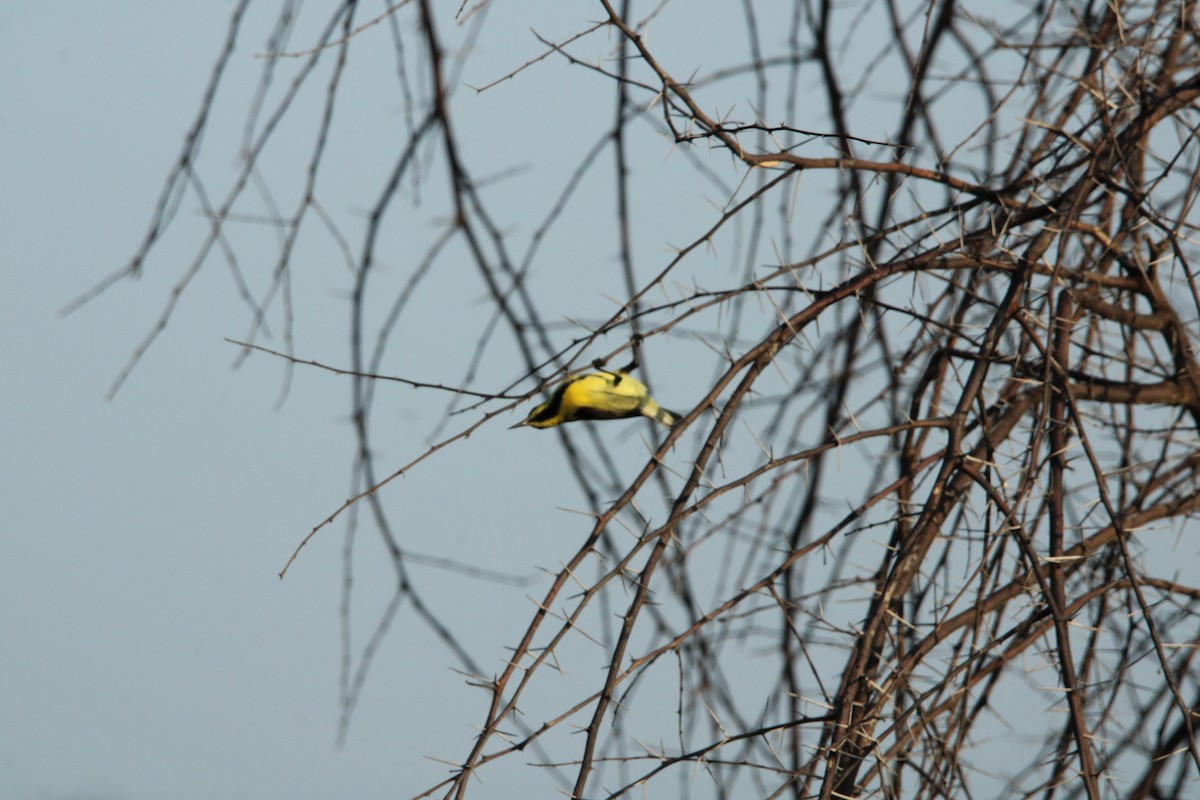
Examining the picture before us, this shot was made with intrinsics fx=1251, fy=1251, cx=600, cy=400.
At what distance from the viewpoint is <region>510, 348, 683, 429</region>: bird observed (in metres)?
1.54

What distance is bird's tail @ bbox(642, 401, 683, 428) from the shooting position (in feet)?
5.20

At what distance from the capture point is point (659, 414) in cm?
162

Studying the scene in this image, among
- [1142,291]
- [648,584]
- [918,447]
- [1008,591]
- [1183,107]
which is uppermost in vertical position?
[1183,107]

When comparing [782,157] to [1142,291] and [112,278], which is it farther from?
[112,278]

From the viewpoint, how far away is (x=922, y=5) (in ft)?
6.64

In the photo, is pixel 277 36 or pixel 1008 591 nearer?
pixel 1008 591

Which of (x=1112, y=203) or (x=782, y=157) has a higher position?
(x=1112, y=203)

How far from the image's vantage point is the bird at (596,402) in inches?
60.7

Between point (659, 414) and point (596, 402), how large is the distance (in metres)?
0.11

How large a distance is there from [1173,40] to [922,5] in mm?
563

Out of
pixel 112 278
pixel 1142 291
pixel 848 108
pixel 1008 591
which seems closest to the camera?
pixel 1008 591

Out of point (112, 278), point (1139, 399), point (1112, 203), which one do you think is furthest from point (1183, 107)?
point (112, 278)

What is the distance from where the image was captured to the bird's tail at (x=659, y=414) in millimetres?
1584

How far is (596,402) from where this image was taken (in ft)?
5.08
